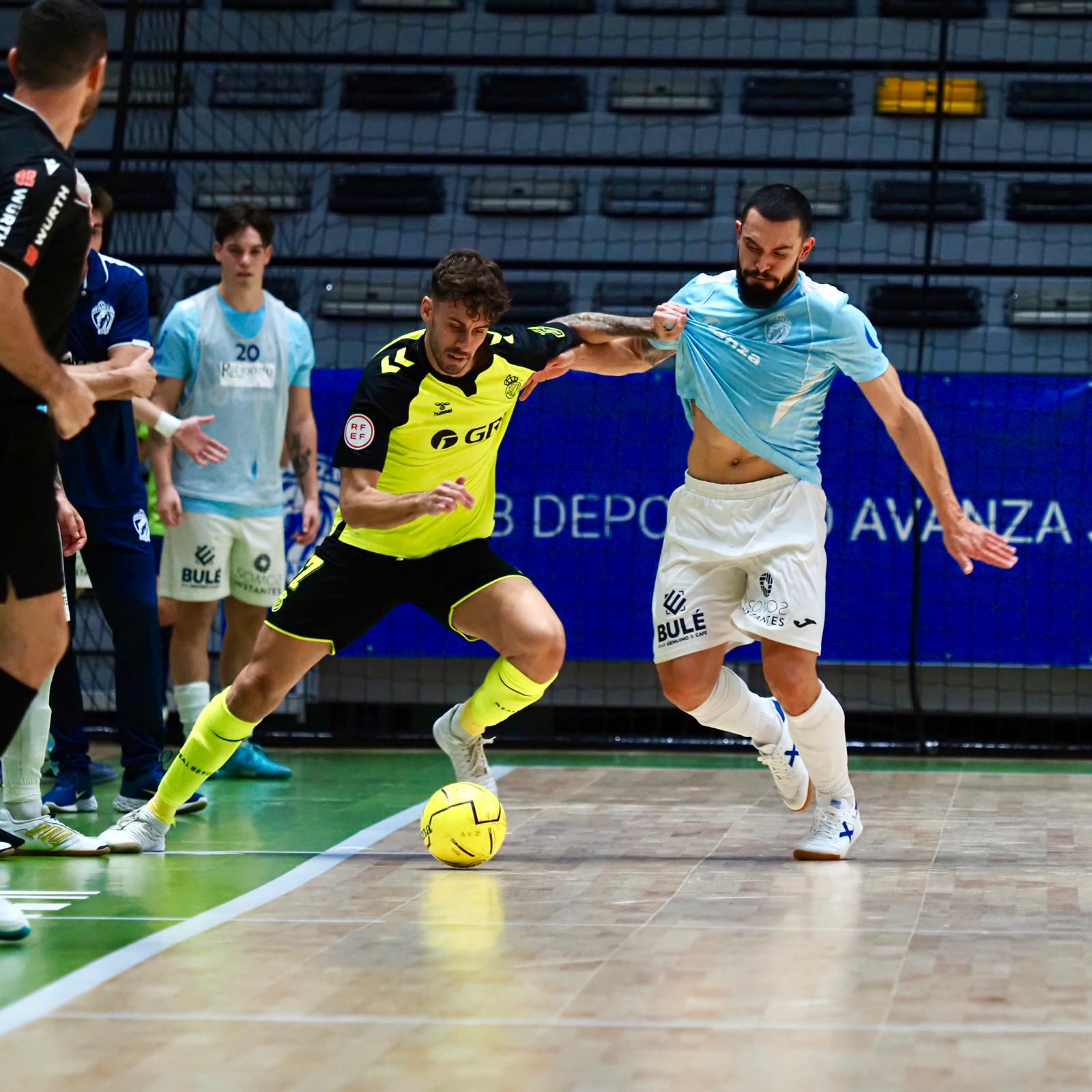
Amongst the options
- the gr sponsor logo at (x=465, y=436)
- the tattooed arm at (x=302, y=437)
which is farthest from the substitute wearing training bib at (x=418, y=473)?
the tattooed arm at (x=302, y=437)

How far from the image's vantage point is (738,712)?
18.2 feet

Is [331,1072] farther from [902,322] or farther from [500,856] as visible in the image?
[902,322]

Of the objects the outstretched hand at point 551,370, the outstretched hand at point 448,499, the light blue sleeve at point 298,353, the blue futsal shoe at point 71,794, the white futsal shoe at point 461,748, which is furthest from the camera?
the light blue sleeve at point 298,353

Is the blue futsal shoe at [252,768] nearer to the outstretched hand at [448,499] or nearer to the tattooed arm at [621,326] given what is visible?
the tattooed arm at [621,326]

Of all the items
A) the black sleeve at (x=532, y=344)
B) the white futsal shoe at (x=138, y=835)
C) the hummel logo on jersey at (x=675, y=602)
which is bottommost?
the white futsal shoe at (x=138, y=835)

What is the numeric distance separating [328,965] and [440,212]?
7785 mm

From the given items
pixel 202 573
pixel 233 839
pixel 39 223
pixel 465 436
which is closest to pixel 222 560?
pixel 202 573

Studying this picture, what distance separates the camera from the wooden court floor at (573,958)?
10.3ft

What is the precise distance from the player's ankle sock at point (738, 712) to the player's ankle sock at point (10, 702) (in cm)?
232

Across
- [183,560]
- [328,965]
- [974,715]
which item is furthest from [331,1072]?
[974,715]

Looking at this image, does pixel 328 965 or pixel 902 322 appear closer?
pixel 328 965

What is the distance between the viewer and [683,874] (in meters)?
5.11

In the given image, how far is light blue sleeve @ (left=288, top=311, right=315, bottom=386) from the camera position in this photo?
24.3 feet

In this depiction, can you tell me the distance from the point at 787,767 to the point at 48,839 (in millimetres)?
2378
